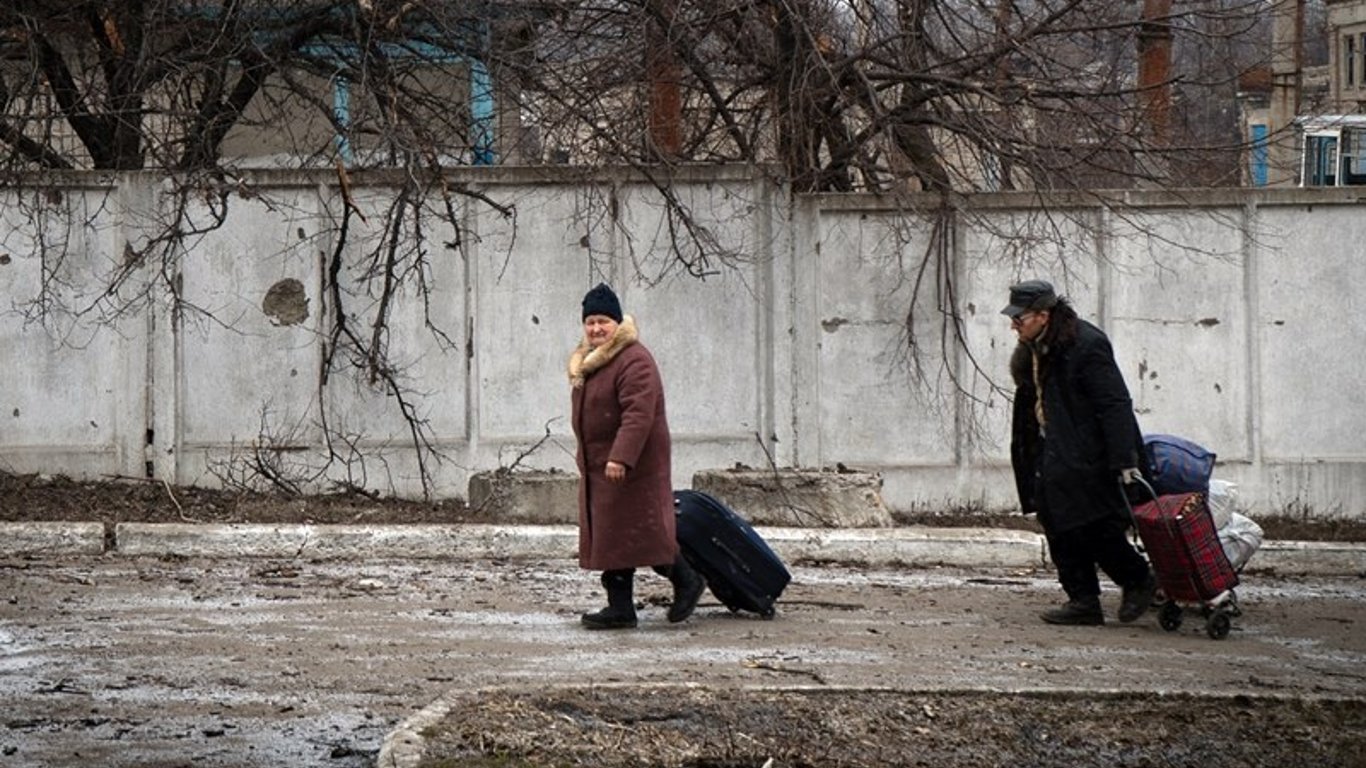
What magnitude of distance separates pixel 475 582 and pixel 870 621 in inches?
94.9

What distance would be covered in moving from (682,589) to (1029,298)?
85.7 inches

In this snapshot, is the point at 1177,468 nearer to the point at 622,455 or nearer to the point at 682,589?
the point at 682,589

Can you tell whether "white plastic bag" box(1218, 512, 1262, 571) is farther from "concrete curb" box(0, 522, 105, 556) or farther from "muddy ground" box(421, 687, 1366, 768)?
"concrete curb" box(0, 522, 105, 556)

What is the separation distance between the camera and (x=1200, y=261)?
1503 centimetres

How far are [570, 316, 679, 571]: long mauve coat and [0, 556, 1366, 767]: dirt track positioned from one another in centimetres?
41

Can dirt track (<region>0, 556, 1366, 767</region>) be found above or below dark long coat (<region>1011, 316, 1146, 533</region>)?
below

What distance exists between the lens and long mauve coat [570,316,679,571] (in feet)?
33.0

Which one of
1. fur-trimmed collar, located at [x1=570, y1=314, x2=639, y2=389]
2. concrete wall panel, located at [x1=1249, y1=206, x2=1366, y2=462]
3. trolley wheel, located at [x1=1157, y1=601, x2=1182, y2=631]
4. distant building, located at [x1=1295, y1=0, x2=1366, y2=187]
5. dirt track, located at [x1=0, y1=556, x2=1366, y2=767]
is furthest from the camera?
distant building, located at [x1=1295, y1=0, x2=1366, y2=187]

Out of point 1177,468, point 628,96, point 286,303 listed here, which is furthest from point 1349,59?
point 1177,468

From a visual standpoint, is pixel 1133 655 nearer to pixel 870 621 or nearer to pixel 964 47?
pixel 870 621

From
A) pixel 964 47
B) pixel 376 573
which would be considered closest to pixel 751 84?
pixel 964 47

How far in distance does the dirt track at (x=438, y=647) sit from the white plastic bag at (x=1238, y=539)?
0.34 meters

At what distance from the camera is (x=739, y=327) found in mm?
15047

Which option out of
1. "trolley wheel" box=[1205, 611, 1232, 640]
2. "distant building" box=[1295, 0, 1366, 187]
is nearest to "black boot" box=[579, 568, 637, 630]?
"trolley wheel" box=[1205, 611, 1232, 640]
